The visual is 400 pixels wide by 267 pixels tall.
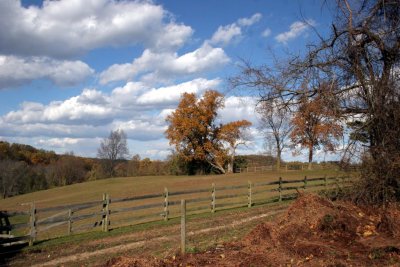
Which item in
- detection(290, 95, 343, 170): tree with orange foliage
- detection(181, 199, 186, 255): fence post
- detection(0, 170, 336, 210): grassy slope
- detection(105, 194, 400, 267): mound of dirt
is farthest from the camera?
detection(0, 170, 336, 210): grassy slope

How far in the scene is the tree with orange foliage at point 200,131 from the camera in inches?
2723

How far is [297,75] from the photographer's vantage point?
11.2 meters

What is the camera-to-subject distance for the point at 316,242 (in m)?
7.19

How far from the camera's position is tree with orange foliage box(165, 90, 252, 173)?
227 feet

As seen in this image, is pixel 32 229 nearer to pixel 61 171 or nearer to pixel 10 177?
pixel 10 177

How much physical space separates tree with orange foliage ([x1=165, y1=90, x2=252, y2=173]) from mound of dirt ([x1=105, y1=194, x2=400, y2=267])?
5966 centimetres

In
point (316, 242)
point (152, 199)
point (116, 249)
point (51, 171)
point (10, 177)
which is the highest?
point (51, 171)

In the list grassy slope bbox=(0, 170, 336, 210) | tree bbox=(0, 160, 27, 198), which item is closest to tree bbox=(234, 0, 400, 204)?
grassy slope bbox=(0, 170, 336, 210)

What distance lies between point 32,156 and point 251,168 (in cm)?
7177

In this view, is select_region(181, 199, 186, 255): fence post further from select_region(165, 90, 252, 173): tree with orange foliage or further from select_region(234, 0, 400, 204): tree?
select_region(165, 90, 252, 173): tree with orange foliage

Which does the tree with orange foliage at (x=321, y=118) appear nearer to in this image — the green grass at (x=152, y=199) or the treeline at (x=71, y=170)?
the green grass at (x=152, y=199)

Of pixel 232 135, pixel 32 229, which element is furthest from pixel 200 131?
pixel 32 229

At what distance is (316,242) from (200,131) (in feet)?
204

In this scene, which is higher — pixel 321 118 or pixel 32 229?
pixel 321 118
